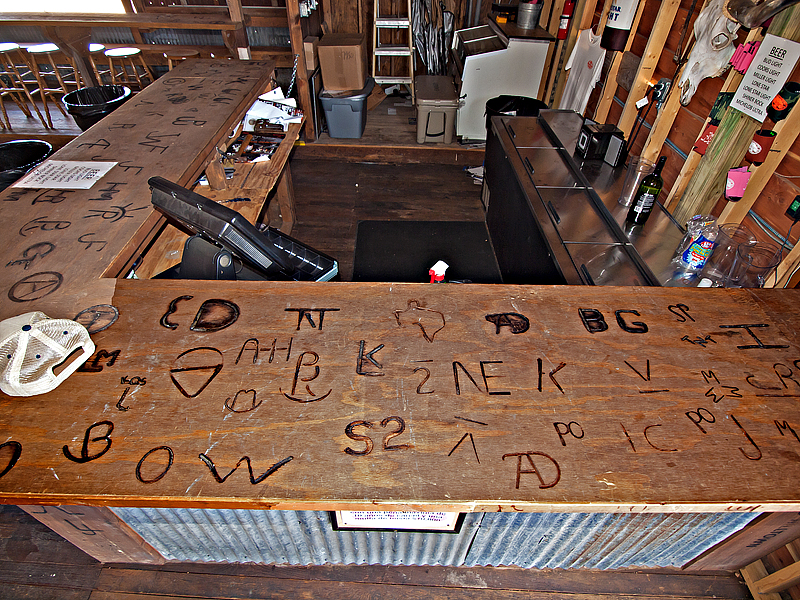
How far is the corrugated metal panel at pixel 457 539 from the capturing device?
1.28 meters

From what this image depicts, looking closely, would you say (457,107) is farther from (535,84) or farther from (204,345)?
(204,345)

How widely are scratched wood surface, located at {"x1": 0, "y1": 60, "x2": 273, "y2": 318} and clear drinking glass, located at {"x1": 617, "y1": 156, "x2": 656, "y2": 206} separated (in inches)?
93.7

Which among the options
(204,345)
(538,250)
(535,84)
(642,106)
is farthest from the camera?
(535,84)

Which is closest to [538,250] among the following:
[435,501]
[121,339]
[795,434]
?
[795,434]

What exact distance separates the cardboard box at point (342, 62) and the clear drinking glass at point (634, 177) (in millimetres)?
3631

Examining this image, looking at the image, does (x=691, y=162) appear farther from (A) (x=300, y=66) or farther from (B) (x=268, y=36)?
(B) (x=268, y=36)

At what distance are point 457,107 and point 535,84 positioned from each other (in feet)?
3.03

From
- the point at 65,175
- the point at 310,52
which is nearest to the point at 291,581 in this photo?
the point at 65,175

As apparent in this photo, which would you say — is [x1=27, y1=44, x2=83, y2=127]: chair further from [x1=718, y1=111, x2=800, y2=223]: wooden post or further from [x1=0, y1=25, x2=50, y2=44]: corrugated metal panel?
[x1=718, y1=111, x2=800, y2=223]: wooden post

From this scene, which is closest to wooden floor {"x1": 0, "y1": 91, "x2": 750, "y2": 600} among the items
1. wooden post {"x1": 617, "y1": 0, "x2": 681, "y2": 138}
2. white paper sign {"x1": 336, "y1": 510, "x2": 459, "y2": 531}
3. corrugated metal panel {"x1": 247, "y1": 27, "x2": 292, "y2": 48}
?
white paper sign {"x1": 336, "y1": 510, "x2": 459, "y2": 531}

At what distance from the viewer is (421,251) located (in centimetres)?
371

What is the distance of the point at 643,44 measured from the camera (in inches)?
113

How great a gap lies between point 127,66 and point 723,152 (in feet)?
24.8

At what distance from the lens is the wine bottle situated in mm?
2186
